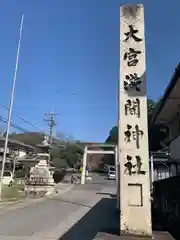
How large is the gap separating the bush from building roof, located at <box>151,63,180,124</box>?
28.1 m

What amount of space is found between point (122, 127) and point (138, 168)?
1092 mm

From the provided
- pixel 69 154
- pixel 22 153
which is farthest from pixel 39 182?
pixel 69 154

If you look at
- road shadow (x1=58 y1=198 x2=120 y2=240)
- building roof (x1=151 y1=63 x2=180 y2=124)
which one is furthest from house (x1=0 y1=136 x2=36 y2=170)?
road shadow (x1=58 y1=198 x2=120 y2=240)

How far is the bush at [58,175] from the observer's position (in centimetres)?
4244

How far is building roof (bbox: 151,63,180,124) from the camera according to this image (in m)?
9.54

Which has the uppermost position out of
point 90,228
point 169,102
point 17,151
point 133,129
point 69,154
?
point 69,154

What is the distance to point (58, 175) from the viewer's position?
43.4m

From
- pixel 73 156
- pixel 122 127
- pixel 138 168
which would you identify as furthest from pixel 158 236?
pixel 73 156

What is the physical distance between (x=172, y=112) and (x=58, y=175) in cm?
3161

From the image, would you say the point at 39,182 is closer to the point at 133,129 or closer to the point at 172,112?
the point at 172,112

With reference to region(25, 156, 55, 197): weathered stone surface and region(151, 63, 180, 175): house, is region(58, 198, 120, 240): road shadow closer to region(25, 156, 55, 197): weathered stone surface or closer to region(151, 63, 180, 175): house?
region(151, 63, 180, 175): house

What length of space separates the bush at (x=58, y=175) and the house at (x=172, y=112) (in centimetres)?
2722

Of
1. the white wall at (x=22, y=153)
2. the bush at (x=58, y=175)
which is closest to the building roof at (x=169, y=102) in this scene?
the bush at (x=58, y=175)

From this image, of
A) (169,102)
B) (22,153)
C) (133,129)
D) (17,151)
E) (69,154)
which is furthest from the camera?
(69,154)
